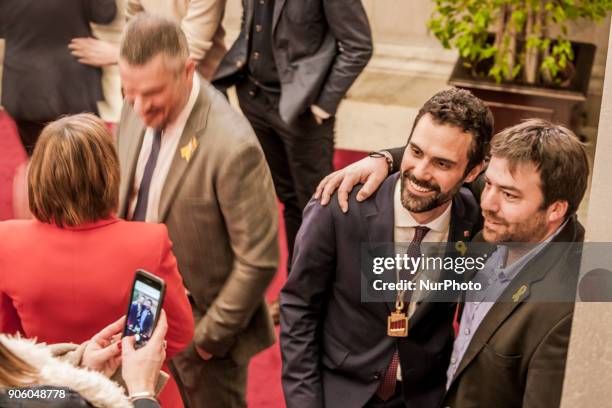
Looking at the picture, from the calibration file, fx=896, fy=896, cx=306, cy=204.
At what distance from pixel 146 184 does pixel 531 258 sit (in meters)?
1.01

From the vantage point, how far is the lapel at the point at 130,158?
237 centimetres

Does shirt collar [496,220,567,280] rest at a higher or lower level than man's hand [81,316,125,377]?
higher

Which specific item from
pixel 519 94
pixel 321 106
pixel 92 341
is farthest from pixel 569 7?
pixel 92 341

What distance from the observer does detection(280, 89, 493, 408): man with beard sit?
1.95 metres

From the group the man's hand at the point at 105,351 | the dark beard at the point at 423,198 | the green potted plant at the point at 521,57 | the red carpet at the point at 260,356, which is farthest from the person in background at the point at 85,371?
the green potted plant at the point at 521,57

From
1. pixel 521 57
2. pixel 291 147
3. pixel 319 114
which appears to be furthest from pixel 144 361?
pixel 521 57

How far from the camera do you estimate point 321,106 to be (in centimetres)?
273

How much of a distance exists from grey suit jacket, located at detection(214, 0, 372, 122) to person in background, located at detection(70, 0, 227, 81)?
0.06 metres

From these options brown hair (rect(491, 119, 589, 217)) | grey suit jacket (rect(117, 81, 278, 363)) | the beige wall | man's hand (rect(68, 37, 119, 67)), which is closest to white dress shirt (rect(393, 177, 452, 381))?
brown hair (rect(491, 119, 589, 217))

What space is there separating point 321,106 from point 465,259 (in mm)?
868

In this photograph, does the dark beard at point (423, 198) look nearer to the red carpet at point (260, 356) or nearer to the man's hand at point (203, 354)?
the man's hand at point (203, 354)

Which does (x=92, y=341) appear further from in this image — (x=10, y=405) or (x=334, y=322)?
(x=334, y=322)

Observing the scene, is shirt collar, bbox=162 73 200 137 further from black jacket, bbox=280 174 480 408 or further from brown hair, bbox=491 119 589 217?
brown hair, bbox=491 119 589 217

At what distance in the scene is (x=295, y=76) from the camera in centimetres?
274
